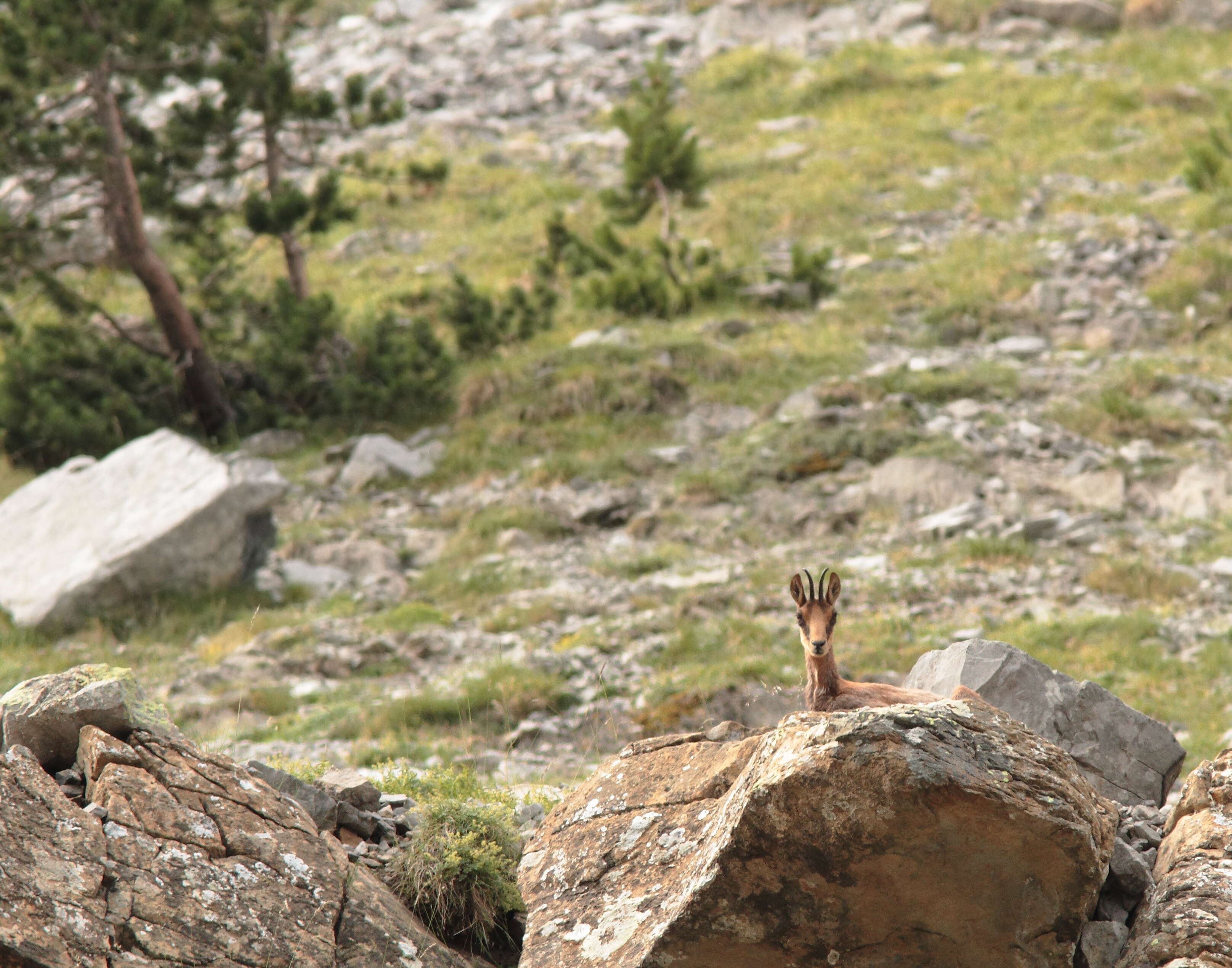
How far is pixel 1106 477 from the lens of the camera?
13516 millimetres

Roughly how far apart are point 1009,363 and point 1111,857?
13061mm

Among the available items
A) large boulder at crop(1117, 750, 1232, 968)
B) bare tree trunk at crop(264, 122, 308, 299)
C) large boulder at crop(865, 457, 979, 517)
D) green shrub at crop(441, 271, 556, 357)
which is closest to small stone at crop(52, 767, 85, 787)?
large boulder at crop(1117, 750, 1232, 968)

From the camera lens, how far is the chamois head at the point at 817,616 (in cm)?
526

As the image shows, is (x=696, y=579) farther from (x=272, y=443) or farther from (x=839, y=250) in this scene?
(x=839, y=250)

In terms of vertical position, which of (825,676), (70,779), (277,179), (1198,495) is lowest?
(1198,495)

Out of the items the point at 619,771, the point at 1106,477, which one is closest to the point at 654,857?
the point at 619,771

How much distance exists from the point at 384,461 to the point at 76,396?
4765 millimetres

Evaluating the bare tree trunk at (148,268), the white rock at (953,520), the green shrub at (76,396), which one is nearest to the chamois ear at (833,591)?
the white rock at (953,520)

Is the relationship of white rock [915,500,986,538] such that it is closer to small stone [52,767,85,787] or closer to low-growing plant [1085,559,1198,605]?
low-growing plant [1085,559,1198,605]

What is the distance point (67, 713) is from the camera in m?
5.08

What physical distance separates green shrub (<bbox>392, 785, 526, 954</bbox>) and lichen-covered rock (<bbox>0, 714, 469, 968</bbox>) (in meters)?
0.15

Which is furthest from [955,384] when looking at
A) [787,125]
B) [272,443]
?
[787,125]

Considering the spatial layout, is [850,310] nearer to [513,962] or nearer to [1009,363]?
[1009,363]

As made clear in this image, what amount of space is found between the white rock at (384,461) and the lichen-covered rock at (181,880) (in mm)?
10865
